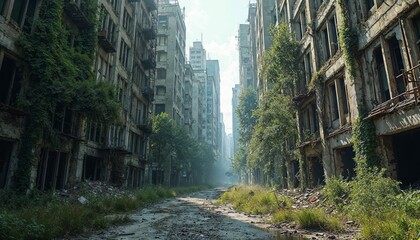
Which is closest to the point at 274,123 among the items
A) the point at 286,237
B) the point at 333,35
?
the point at 333,35

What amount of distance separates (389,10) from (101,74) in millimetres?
18690

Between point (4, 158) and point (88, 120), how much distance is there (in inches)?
171

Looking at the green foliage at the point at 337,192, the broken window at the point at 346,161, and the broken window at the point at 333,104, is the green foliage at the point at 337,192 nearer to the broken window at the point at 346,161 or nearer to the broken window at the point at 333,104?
the broken window at the point at 346,161

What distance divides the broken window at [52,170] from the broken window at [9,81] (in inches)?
132

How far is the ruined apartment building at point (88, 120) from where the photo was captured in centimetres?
1215

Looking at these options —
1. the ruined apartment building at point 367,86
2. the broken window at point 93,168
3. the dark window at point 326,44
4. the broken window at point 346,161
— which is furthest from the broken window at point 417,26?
the broken window at point 93,168

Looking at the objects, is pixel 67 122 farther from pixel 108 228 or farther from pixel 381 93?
pixel 381 93

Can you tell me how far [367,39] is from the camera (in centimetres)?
1235

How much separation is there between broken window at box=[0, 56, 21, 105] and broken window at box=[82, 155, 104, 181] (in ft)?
27.3

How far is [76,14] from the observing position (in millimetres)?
16484

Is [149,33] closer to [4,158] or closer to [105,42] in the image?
[105,42]

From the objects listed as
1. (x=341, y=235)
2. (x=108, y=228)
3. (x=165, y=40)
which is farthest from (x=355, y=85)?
(x=165, y=40)

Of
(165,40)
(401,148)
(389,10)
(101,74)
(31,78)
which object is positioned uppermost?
(165,40)

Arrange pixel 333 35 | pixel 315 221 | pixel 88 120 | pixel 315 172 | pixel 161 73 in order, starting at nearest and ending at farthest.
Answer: pixel 315 221, pixel 88 120, pixel 333 35, pixel 315 172, pixel 161 73
